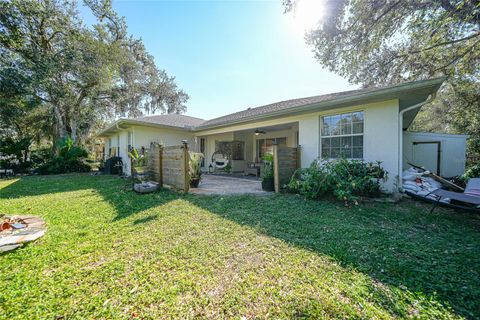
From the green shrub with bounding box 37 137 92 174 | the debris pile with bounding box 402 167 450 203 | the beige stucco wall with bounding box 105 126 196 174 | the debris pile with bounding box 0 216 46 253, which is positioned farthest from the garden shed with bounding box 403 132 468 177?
the green shrub with bounding box 37 137 92 174

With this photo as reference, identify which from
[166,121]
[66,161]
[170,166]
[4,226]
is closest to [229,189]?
[170,166]

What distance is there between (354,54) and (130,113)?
20.5 m

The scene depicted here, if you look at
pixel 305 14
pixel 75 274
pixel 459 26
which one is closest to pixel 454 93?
pixel 459 26

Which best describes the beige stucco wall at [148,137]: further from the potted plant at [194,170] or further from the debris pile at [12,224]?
the debris pile at [12,224]

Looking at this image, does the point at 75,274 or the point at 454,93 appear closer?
the point at 75,274

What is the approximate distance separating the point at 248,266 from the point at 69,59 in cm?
1860

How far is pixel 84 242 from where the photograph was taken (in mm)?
3012


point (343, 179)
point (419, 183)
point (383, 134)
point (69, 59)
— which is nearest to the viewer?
point (343, 179)

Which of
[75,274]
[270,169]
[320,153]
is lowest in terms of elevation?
[75,274]

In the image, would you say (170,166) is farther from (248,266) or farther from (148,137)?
(248,266)

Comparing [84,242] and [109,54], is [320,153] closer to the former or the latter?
[84,242]

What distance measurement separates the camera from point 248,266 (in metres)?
2.37

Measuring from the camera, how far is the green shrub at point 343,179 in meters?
4.98

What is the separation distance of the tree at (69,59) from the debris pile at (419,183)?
19.1m
